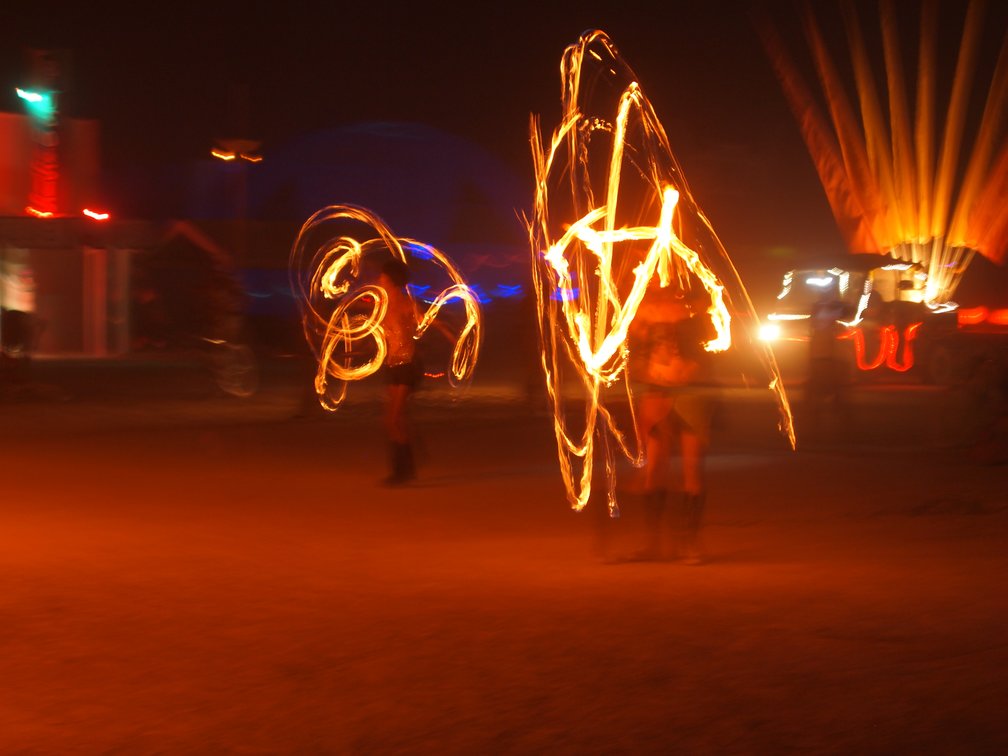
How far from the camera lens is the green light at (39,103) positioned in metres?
34.2

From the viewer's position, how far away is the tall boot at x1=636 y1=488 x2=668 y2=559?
891cm

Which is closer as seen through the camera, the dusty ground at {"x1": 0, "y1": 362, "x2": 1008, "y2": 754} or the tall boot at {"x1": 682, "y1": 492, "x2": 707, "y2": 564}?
the dusty ground at {"x1": 0, "y1": 362, "x2": 1008, "y2": 754}

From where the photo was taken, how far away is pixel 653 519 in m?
8.94

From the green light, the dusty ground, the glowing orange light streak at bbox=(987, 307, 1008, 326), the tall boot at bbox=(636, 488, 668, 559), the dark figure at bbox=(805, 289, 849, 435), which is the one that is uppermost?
the green light

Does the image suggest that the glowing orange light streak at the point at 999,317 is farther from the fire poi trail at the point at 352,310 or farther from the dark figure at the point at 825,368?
the dark figure at the point at 825,368

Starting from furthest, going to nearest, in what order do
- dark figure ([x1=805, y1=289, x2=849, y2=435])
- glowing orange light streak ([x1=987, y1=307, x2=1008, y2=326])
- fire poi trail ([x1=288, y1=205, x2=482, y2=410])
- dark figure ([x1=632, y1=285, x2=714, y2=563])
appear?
glowing orange light streak ([x1=987, y1=307, x2=1008, y2=326]) < dark figure ([x1=805, y1=289, x2=849, y2=435]) < fire poi trail ([x1=288, y1=205, x2=482, y2=410]) < dark figure ([x1=632, y1=285, x2=714, y2=563])

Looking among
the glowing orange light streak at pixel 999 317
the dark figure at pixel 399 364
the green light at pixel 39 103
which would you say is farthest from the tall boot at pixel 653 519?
the green light at pixel 39 103

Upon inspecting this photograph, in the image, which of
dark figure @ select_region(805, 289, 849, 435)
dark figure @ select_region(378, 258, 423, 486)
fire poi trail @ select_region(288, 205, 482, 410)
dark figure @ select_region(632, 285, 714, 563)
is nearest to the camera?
dark figure @ select_region(632, 285, 714, 563)

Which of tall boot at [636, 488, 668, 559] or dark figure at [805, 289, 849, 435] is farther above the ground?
dark figure at [805, 289, 849, 435]

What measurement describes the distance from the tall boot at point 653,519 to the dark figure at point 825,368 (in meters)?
9.27

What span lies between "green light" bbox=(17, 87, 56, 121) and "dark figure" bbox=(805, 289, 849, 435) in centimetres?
2264

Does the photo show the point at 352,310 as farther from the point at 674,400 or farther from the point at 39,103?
the point at 39,103

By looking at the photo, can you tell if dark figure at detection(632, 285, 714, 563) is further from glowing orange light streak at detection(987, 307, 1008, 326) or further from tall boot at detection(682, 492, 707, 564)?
glowing orange light streak at detection(987, 307, 1008, 326)

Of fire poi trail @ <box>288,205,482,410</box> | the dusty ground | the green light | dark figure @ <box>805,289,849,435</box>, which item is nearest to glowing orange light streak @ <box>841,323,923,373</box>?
fire poi trail @ <box>288,205,482,410</box>
